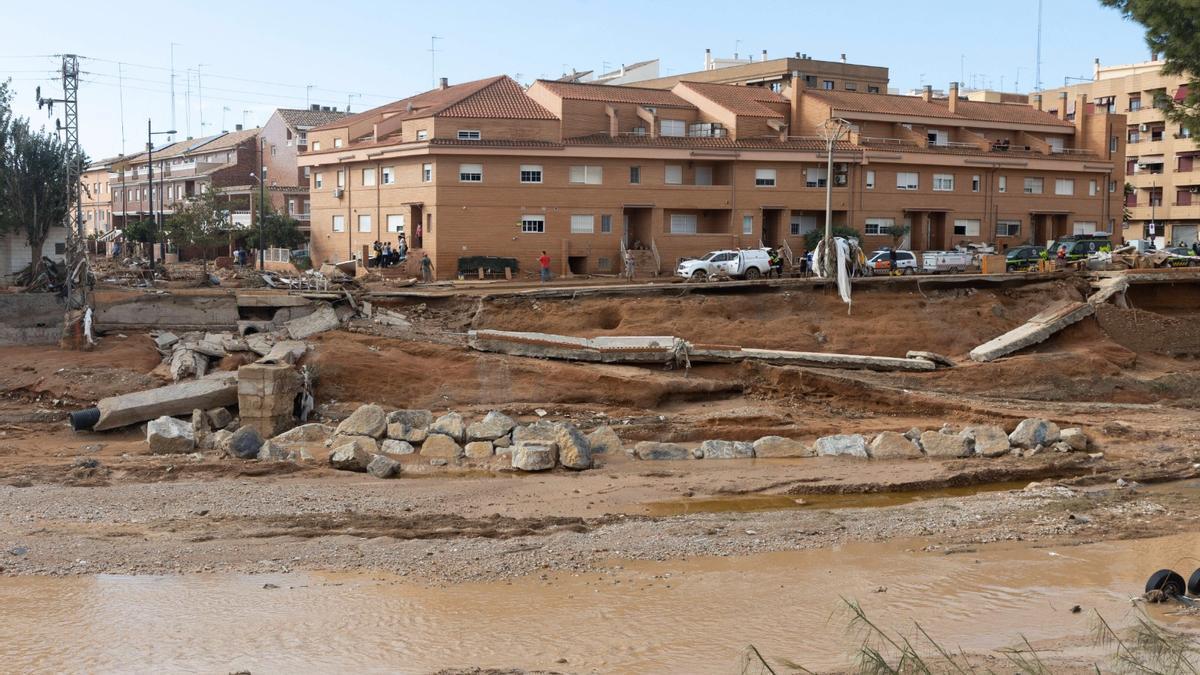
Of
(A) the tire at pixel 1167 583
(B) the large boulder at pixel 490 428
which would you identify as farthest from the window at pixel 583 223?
(A) the tire at pixel 1167 583

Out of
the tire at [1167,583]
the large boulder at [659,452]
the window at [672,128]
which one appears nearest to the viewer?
the tire at [1167,583]

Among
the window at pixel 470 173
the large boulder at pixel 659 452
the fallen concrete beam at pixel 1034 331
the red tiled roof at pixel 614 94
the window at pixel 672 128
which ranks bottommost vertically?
the large boulder at pixel 659 452

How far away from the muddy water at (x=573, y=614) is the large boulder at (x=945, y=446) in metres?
7.76

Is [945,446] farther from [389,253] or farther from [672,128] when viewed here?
[672,128]

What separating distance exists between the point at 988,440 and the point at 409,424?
42.7 feet

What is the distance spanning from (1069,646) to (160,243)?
63274 millimetres

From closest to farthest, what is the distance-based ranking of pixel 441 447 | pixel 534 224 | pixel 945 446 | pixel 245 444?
pixel 245 444, pixel 441 447, pixel 945 446, pixel 534 224

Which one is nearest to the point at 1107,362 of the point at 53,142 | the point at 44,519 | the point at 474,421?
the point at 474,421

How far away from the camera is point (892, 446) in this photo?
25156 millimetres

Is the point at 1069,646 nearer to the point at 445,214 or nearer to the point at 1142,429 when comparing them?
the point at 1142,429

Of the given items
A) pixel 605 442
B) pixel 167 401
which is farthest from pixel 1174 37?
pixel 167 401

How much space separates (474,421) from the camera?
26.3 m

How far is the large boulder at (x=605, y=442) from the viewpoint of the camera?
24562 millimetres

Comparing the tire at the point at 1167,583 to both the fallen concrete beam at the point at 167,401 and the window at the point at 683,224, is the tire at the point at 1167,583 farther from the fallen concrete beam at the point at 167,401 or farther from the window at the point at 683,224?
the window at the point at 683,224
